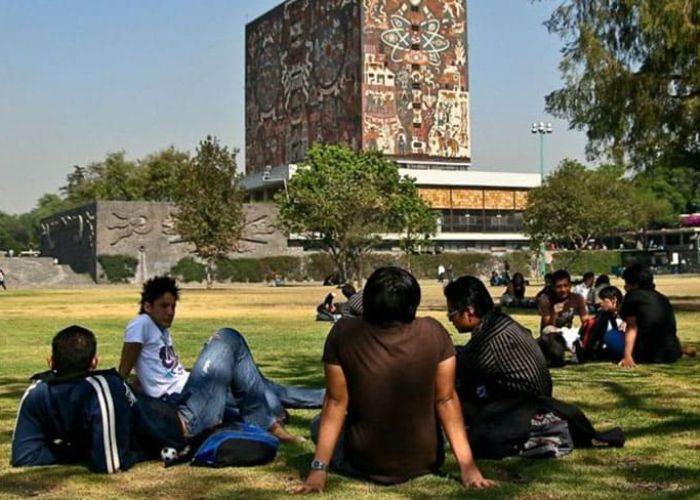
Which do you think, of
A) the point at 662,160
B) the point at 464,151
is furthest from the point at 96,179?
the point at 662,160

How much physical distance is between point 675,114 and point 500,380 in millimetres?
17401

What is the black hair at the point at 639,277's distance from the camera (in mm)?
10609

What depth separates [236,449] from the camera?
580 cm

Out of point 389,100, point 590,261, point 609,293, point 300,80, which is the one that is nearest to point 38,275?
point 389,100

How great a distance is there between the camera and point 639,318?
10.7 meters

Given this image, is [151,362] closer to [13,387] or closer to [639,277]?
[13,387]

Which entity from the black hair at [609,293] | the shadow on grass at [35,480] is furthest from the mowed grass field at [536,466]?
the black hair at [609,293]

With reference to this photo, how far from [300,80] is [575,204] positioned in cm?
3706

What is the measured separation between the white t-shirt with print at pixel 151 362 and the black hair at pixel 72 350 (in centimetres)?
Answer: 103

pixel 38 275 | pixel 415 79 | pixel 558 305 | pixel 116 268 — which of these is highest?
pixel 415 79

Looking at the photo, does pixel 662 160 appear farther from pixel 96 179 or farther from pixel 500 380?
pixel 96 179

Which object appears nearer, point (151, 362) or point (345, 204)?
point (151, 362)

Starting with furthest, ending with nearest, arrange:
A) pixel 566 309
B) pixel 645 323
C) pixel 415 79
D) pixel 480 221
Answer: pixel 480 221
pixel 415 79
pixel 566 309
pixel 645 323

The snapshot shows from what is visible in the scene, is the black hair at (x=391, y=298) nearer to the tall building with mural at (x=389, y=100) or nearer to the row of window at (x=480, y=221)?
the tall building with mural at (x=389, y=100)
